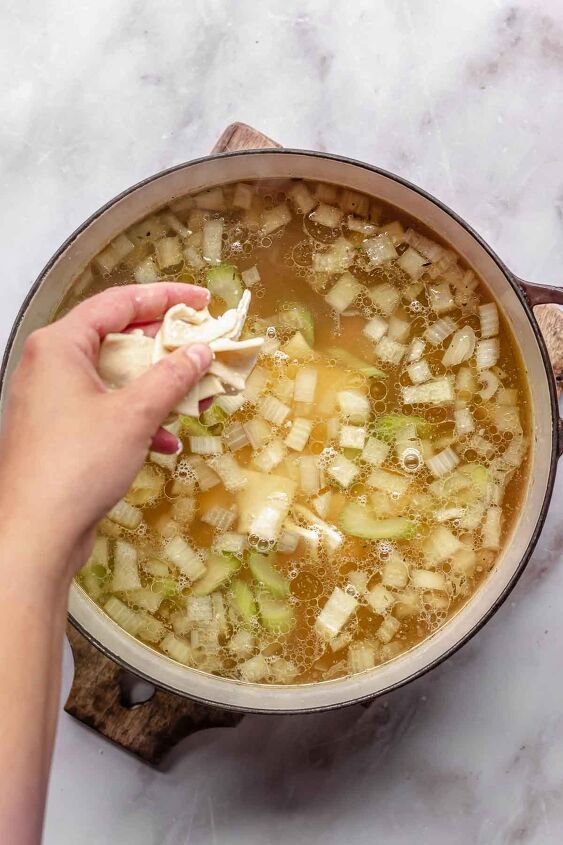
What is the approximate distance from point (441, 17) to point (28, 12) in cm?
108

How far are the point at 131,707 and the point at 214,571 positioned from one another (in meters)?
0.40

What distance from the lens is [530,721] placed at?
80.0 inches

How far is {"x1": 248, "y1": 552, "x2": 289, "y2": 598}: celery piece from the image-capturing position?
1.79m

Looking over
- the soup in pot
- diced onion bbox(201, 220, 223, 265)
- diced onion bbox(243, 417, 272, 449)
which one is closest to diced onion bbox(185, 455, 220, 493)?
the soup in pot

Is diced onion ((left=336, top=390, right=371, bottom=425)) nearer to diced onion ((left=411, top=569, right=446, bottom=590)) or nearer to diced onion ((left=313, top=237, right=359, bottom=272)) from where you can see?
diced onion ((left=313, top=237, right=359, bottom=272))

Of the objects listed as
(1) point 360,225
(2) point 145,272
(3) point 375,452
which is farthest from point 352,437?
(2) point 145,272

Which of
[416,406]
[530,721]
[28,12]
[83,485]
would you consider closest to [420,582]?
[416,406]

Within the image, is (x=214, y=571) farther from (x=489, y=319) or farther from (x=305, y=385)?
(x=489, y=319)

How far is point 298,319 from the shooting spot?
1834 mm

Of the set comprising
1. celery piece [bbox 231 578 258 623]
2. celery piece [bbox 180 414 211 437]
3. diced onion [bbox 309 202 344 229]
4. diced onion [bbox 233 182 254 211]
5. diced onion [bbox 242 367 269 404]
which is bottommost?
celery piece [bbox 231 578 258 623]

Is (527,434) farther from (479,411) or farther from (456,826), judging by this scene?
(456,826)

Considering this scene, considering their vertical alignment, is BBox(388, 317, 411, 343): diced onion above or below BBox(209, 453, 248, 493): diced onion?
above

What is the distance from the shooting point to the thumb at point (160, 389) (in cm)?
120

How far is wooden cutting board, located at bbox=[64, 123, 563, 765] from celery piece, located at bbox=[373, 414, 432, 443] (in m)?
0.35
